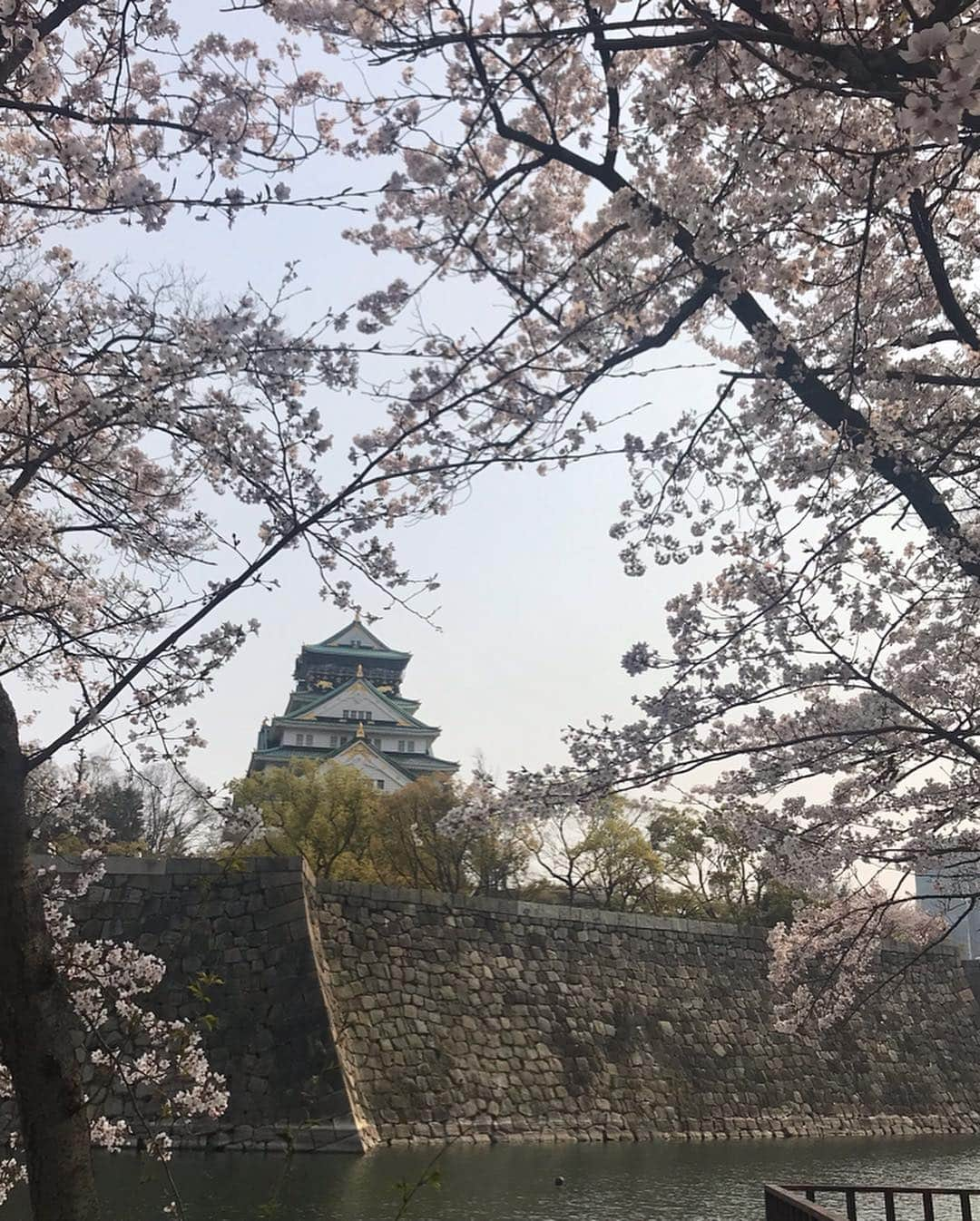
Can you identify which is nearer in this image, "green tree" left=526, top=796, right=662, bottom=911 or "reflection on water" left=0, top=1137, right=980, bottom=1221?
"reflection on water" left=0, top=1137, right=980, bottom=1221

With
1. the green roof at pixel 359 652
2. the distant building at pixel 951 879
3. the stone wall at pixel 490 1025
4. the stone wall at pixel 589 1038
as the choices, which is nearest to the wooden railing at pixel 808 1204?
the distant building at pixel 951 879

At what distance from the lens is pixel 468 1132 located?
10734 mm

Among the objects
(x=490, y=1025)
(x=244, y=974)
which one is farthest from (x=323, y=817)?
(x=244, y=974)

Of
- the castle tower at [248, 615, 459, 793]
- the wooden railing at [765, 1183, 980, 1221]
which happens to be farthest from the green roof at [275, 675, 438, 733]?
the wooden railing at [765, 1183, 980, 1221]

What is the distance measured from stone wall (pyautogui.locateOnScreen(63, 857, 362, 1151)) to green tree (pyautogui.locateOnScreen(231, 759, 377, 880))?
658cm

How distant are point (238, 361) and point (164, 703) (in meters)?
1.19

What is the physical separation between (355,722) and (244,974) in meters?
21.0

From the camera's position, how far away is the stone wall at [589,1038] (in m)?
11.0

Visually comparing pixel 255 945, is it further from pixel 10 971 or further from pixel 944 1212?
pixel 10 971

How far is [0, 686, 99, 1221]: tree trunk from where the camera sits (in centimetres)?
196

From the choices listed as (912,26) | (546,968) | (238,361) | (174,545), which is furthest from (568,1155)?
(912,26)

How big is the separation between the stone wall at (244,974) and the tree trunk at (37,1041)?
8006 millimetres

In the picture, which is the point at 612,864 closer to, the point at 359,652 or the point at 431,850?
the point at 431,850

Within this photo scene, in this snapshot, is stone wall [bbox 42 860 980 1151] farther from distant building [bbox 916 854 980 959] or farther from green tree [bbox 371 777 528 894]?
green tree [bbox 371 777 528 894]
